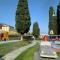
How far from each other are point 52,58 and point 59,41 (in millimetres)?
10043

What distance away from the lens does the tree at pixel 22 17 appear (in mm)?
61875

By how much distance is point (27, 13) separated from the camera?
205ft

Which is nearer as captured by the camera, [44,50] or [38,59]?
[38,59]

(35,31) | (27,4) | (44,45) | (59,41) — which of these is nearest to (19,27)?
(27,4)

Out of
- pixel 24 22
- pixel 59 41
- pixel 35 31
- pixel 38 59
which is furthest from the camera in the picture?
pixel 35 31

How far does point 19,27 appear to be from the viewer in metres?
62.9

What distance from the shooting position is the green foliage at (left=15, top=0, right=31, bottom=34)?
61.9 meters

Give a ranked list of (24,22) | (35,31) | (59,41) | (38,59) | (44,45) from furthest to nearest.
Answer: (35,31), (24,22), (59,41), (44,45), (38,59)

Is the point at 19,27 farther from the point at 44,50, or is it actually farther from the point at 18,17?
the point at 44,50

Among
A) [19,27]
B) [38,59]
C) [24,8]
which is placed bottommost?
[38,59]

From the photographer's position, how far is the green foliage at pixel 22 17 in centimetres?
6188

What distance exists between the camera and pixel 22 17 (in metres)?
62.4

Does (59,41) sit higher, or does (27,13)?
(27,13)

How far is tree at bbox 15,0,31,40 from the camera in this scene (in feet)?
203
